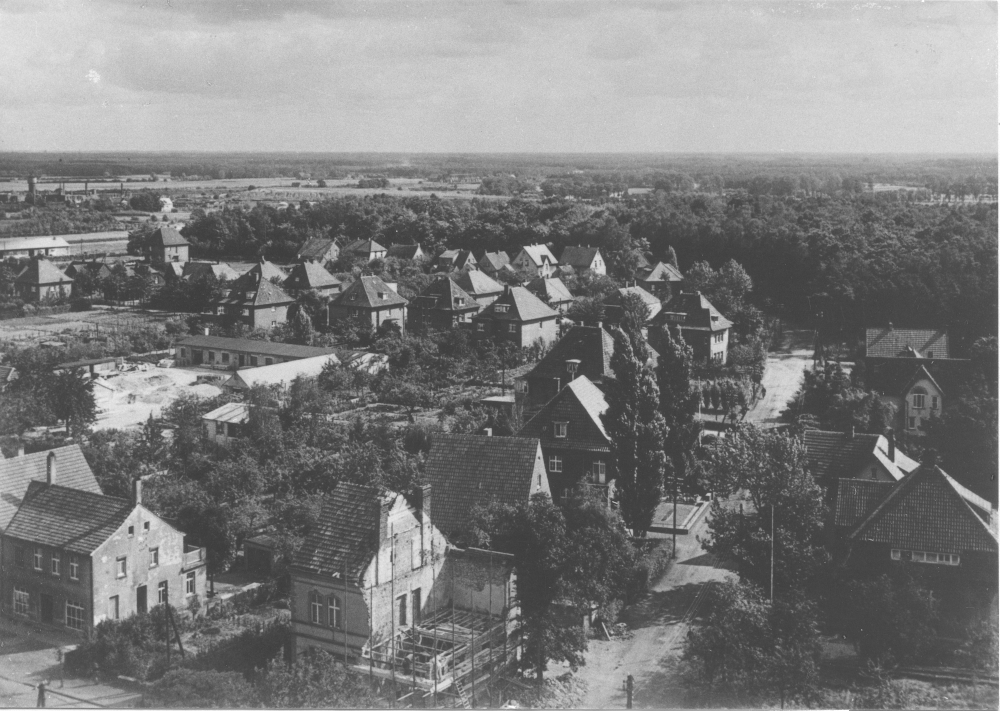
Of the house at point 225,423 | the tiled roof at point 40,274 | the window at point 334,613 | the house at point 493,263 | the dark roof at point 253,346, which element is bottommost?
the window at point 334,613

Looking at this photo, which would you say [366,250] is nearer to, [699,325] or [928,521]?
[699,325]

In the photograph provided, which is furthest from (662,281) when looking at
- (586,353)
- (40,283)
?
(40,283)

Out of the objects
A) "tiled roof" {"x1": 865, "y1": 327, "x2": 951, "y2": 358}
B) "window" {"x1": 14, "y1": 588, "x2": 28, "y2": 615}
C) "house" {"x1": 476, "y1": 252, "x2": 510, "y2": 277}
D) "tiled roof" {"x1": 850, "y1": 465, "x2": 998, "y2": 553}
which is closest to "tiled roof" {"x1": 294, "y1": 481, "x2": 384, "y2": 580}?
"window" {"x1": 14, "y1": 588, "x2": 28, "y2": 615}

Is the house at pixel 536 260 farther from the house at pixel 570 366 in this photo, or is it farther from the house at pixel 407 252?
the house at pixel 570 366

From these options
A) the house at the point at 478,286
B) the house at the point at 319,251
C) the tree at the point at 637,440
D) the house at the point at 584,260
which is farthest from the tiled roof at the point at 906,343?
the house at the point at 319,251

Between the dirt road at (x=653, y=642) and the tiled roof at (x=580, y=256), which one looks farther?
the tiled roof at (x=580, y=256)

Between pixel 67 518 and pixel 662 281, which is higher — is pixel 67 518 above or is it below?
below

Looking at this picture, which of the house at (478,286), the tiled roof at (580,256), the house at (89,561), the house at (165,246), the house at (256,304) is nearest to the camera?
the house at (89,561)
